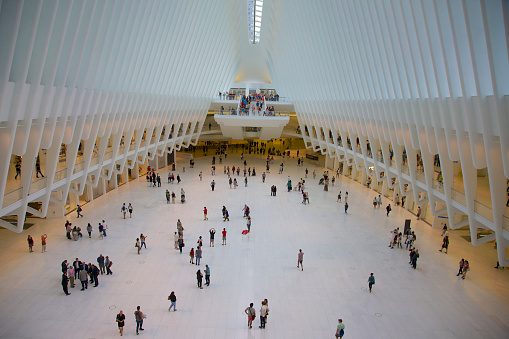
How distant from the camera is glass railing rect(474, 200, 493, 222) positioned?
10.4 meters

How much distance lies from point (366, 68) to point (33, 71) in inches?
495

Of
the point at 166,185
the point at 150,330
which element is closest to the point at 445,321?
Answer: the point at 150,330

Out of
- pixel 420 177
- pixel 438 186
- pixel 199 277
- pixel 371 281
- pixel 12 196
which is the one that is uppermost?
pixel 420 177

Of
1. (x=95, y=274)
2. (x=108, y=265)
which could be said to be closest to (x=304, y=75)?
(x=108, y=265)

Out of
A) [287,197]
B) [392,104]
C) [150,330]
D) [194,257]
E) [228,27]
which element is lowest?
[150,330]

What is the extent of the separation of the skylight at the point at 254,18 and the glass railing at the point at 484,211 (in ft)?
82.8

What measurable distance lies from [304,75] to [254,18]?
11.2 m

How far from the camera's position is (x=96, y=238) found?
1542 centimetres

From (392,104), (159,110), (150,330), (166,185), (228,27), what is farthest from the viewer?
(228,27)

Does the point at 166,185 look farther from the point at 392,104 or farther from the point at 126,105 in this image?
the point at 392,104

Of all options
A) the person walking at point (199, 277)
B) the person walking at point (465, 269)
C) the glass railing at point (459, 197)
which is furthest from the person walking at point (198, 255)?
the person walking at point (465, 269)

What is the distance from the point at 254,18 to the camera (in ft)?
111

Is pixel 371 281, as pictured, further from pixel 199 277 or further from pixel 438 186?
pixel 199 277

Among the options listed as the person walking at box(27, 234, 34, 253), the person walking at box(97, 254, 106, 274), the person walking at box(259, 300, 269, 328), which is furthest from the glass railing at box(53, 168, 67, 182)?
the person walking at box(259, 300, 269, 328)
